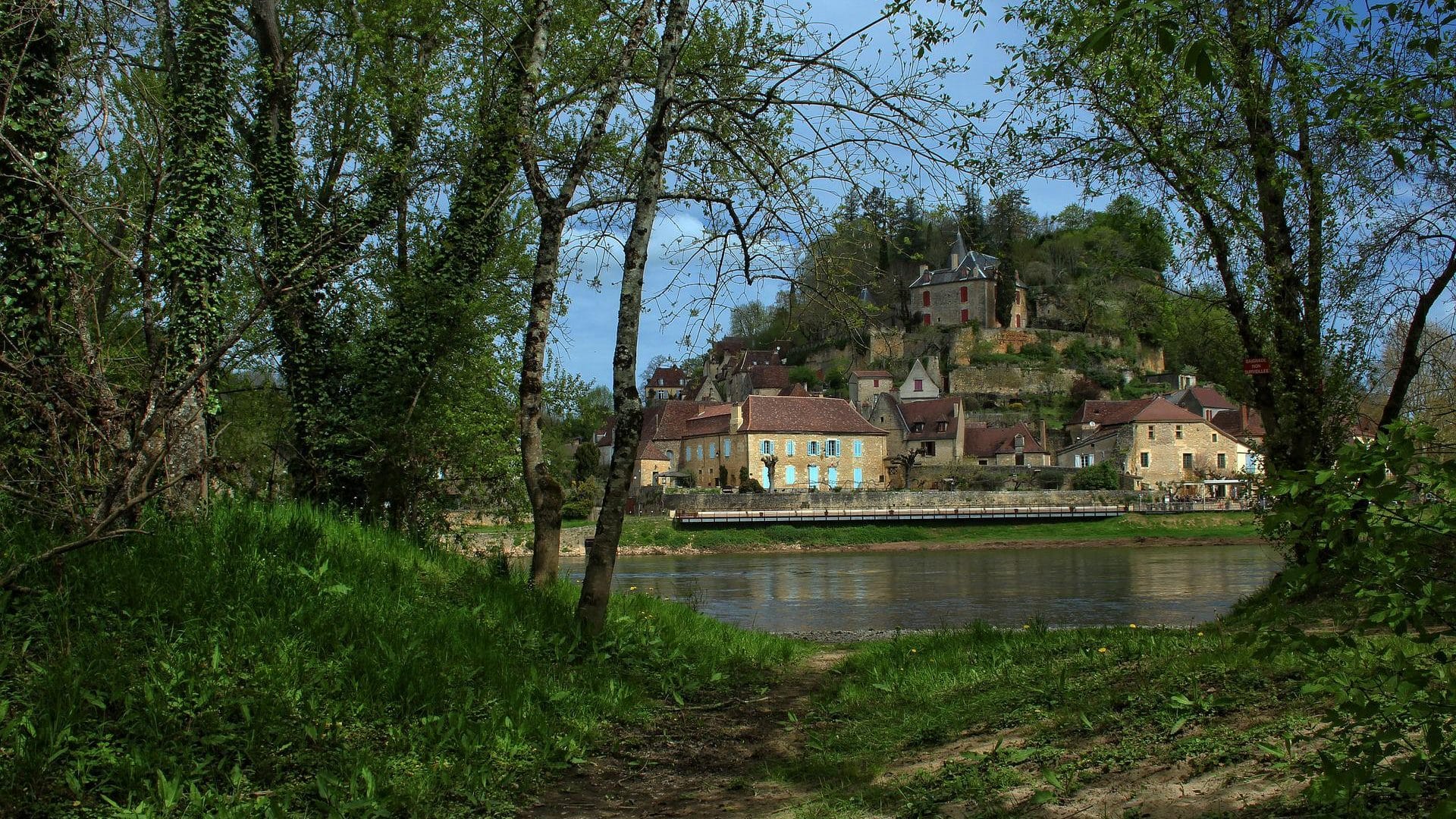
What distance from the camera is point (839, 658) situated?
9.97 metres

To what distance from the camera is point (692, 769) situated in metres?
5.52

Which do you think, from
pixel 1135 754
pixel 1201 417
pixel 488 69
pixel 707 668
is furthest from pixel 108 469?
pixel 1201 417

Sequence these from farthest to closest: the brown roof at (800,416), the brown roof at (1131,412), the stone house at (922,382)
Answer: the stone house at (922,382) → the brown roof at (1131,412) → the brown roof at (800,416)

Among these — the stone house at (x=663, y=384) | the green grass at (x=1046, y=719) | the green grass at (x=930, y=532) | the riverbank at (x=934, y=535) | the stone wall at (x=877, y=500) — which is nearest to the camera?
the green grass at (x=1046, y=719)

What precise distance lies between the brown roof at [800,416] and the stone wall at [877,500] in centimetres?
1013

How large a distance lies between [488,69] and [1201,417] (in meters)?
75.8

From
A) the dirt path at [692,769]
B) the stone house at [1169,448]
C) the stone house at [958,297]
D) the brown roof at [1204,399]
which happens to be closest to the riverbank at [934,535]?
the stone house at [1169,448]

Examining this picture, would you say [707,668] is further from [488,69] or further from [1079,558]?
[1079,558]

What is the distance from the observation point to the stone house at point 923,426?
268ft

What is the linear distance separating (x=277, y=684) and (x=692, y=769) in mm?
2274

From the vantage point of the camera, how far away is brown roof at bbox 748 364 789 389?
95.8 metres

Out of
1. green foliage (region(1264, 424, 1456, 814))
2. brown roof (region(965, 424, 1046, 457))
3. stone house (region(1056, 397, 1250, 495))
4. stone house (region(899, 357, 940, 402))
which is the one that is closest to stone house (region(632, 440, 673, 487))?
brown roof (region(965, 424, 1046, 457))

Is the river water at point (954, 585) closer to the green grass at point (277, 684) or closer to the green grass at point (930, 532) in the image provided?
the green grass at point (930, 532)

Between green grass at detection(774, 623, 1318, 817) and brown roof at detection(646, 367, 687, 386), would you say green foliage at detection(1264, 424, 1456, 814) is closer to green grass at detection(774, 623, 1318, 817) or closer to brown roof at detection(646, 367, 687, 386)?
green grass at detection(774, 623, 1318, 817)
